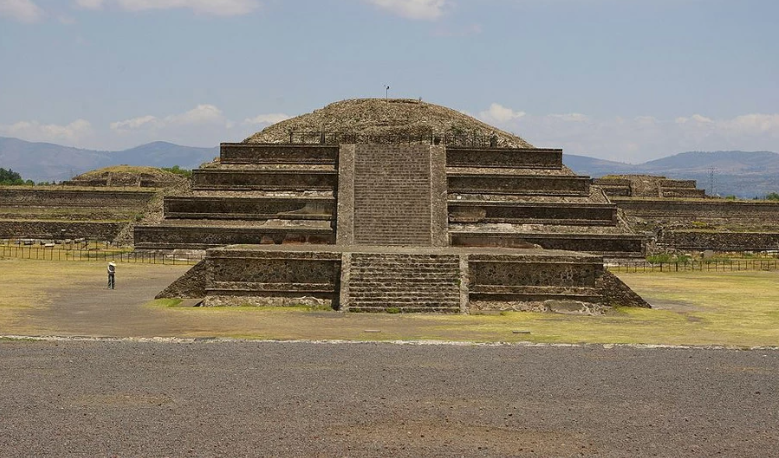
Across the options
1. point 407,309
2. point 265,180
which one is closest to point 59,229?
point 265,180

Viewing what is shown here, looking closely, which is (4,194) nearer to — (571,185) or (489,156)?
(489,156)

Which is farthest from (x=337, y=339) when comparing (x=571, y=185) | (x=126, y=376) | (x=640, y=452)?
(x=571, y=185)

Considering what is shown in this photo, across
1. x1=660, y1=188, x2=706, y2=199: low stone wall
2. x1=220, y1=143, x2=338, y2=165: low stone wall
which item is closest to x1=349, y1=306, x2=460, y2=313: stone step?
x1=220, y1=143, x2=338, y2=165: low stone wall

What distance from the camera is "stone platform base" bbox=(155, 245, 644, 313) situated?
24.6 metres

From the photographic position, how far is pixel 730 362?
49.9 feet

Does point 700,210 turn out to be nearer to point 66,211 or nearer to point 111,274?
point 66,211

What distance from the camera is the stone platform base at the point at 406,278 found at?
24.6 meters

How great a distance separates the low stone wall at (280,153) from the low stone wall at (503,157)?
5.67m

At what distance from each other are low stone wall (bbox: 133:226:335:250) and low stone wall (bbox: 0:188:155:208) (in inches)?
885

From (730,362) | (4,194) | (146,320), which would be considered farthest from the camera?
(4,194)

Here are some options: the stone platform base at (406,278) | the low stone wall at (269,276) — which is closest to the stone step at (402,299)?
the stone platform base at (406,278)

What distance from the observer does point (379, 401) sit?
462 inches

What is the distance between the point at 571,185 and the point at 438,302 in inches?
802

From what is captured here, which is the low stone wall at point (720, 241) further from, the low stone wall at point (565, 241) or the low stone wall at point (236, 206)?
the low stone wall at point (236, 206)
